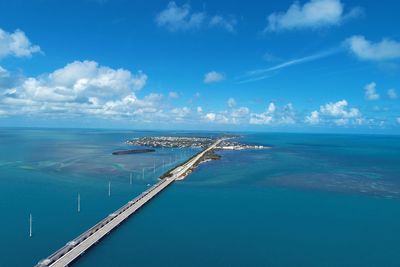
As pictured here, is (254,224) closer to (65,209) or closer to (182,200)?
(182,200)

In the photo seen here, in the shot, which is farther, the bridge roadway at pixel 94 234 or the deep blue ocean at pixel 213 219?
the deep blue ocean at pixel 213 219

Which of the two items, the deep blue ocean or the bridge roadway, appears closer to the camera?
the bridge roadway

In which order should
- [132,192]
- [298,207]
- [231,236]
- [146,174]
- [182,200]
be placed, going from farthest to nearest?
[146,174], [132,192], [182,200], [298,207], [231,236]

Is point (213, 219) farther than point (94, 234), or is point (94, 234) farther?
point (213, 219)

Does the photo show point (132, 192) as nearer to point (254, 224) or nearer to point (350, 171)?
point (254, 224)

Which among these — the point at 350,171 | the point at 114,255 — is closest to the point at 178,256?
the point at 114,255

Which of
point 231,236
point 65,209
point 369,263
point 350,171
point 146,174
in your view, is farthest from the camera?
point 350,171

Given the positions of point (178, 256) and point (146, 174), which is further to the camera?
point (146, 174)

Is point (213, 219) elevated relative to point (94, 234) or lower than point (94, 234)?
lower

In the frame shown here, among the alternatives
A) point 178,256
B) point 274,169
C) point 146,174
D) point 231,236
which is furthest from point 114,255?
point 274,169
